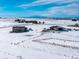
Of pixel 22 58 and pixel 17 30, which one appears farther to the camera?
pixel 17 30

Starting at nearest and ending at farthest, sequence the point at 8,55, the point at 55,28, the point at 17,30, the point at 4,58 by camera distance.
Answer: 1. the point at 4,58
2. the point at 8,55
3. the point at 17,30
4. the point at 55,28

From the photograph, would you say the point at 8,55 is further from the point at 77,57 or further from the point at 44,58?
the point at 77,57

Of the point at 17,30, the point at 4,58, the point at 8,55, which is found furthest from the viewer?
the point at 17,30

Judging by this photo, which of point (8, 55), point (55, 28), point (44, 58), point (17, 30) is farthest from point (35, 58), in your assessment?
point (55, 28)

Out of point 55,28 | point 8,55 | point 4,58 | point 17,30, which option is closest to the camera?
point 4,58

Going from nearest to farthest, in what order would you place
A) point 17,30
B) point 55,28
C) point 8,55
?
point 8,55, point 17,30, point 55,28

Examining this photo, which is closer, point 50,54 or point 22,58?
point 22,58

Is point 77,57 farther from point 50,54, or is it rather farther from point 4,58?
point 4,58

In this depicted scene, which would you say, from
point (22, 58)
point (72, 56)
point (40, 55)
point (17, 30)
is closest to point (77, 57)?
point (72, 56)
